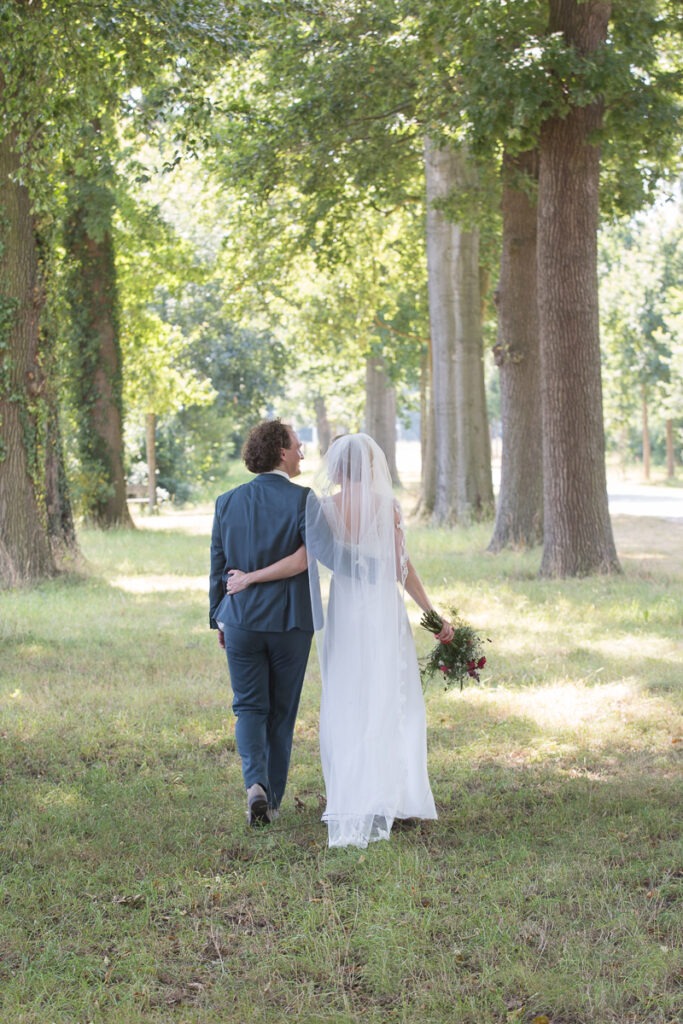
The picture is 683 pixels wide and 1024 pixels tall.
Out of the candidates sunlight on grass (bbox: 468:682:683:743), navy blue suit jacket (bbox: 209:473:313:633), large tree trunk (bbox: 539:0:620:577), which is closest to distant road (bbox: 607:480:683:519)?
large tree trunk (bbox: 539:0:620:577)

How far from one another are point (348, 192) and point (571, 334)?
23.6 ft

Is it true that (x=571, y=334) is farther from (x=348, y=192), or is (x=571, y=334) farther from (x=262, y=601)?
(x=262, y=601)

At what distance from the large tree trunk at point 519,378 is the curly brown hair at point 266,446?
12.0m

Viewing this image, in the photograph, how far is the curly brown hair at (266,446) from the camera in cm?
652

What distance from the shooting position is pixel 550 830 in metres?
6.36

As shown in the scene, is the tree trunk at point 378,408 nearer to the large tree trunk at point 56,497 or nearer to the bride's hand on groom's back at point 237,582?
the large tree trunk at point 56,497

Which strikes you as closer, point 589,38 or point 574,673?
point 574,673

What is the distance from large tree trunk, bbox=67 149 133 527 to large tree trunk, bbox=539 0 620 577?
42.6 ft

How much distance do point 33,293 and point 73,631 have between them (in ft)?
16.4

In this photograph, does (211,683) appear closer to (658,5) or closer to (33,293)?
(33,293)

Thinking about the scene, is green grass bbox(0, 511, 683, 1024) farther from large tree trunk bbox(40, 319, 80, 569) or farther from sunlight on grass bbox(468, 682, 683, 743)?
large tree trunk bbox(40, 319, 80, 569)

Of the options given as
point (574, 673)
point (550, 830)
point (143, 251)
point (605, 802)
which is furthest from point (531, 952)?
point (143, 251)

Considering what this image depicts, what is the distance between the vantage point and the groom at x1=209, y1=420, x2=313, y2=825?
647cm

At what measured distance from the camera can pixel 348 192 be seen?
67.7 feet
